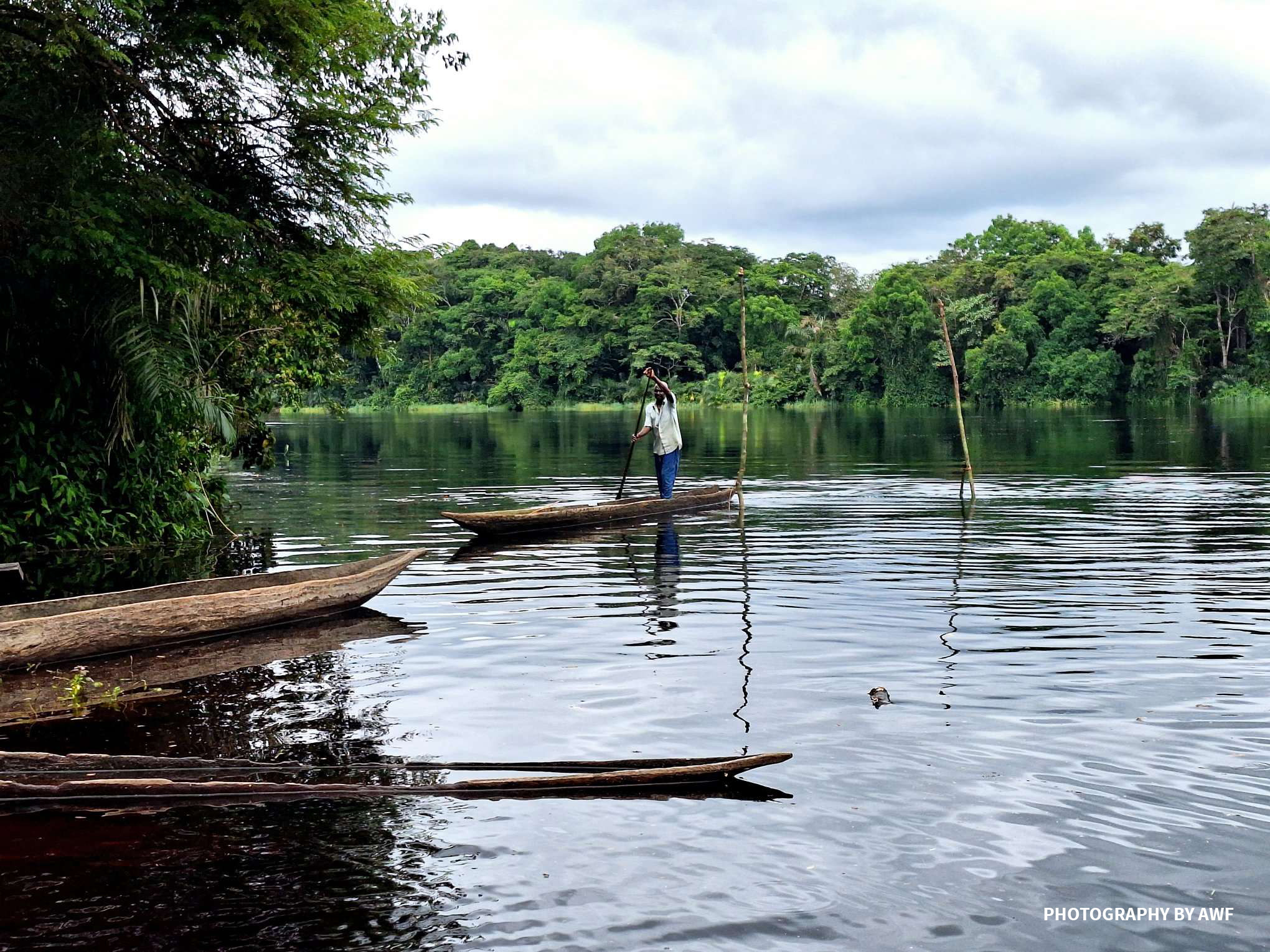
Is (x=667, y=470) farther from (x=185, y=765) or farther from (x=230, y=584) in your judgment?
(x=185, y=765)

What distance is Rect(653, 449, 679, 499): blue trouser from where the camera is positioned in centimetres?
2000

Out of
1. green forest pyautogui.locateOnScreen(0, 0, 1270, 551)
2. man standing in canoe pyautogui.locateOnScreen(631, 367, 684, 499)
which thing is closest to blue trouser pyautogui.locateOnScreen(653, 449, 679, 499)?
man standing in canoe pyautogui.locateOnScreen(631, 367, 684, 499)

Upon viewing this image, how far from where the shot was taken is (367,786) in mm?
6340

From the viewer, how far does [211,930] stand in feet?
15.9

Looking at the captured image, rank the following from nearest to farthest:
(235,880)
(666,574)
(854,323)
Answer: (235,880), (666,574), (854,323)

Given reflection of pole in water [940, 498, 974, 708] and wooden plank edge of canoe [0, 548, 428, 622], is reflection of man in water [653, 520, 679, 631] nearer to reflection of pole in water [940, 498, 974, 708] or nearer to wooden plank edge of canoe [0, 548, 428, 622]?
reflection of pole in water [940, 498, 974, 708]

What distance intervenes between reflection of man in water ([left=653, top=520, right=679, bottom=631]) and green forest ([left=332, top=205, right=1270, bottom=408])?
60723 millimetres

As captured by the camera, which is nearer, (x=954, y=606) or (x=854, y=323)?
(x=954, y=606)

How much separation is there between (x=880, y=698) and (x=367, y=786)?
11.8ft

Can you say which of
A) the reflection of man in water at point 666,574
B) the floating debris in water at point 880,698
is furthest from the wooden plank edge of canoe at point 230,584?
the floating debris in water at point 880,698

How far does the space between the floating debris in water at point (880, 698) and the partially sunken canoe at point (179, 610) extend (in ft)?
18.1

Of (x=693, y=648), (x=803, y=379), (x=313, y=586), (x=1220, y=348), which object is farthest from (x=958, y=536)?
(x=803, y=379)

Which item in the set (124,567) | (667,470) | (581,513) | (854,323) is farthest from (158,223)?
(854,323)

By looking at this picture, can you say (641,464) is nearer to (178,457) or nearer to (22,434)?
(178,457)
